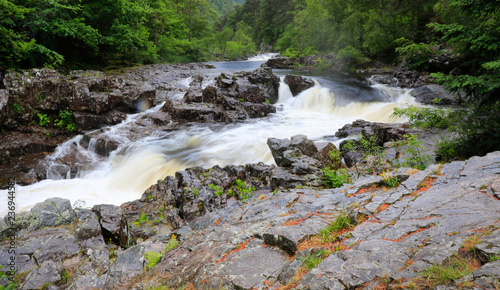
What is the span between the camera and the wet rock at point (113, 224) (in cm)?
596

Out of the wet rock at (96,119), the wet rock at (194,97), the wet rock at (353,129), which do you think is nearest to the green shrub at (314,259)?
the wet rock at (353,129)

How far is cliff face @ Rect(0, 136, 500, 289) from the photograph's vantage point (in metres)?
2.48

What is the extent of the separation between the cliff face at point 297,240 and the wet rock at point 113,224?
2cm

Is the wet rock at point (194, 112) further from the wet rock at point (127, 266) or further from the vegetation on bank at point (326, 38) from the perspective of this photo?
the wet rock at point (127, 266)

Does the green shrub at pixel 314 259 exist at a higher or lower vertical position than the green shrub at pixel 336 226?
higher

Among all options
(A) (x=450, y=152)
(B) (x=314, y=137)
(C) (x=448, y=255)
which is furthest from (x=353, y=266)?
(B) (x=314, y=137)

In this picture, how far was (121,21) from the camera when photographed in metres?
20.9

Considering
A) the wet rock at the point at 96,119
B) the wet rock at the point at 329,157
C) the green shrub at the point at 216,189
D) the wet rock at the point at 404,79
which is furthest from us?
the wet rock at the point at 404,79

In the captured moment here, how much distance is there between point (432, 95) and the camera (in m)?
16.6

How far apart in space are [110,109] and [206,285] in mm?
14067

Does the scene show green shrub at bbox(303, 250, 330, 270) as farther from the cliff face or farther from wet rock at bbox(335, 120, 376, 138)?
wet rock at bbox(335, 120, 376, 138)

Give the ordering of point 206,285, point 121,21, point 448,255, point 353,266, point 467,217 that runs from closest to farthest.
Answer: point 448,255 < point 353,266 < point 467,217 < point 206,285 < point 121,21

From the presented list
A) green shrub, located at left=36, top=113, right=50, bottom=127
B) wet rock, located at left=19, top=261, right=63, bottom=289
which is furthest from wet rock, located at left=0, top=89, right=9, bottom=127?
wet rock, located at left=19, top=261, right=63, bottom=289

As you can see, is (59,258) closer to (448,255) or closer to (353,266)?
(353,266)
